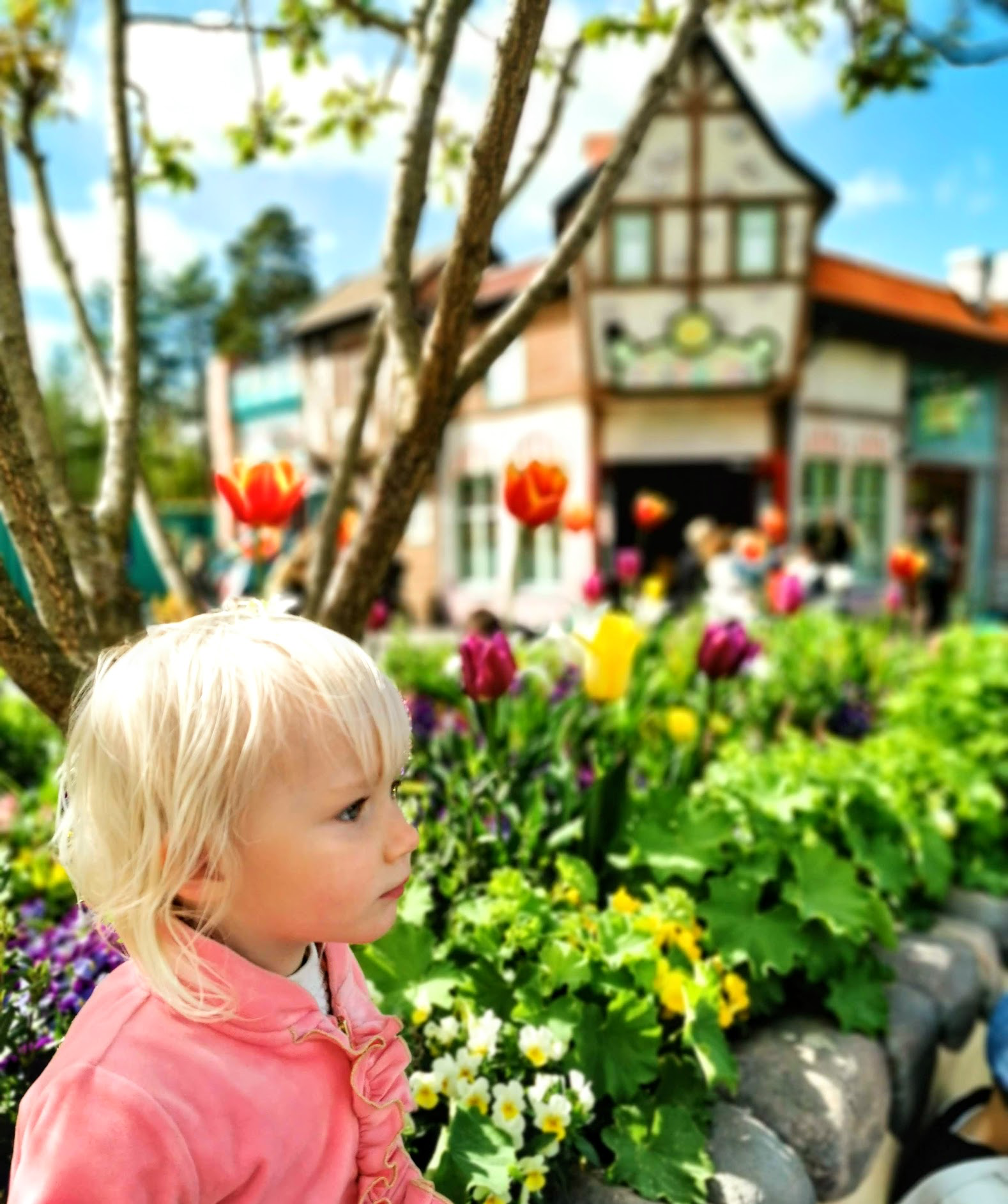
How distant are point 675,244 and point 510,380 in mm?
2597

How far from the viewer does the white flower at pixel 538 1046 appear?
1257mm

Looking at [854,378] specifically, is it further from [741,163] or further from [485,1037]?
[485,1037]

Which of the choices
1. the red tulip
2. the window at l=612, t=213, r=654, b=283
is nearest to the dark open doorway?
the window at l=612, t=213, r=654, b=283

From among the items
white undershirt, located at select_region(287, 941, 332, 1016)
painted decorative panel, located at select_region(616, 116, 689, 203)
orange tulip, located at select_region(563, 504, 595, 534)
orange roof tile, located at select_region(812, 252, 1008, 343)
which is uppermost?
painted decorative panel, located at select_region(616, 116, 689, 203)

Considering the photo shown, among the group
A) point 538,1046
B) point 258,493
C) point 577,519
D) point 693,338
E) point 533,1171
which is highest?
point 693,338

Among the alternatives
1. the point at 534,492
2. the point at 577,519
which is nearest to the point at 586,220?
the point at 534,492

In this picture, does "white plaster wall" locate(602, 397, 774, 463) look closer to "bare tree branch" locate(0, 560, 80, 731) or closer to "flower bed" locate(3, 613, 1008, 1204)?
"flower bed" locate(3, 613, 1008, 1204)

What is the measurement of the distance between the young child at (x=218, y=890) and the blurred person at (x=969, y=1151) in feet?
3.58

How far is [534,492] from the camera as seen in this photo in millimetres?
2223

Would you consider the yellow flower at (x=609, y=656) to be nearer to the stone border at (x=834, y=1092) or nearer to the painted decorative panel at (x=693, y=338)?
the stone border at (x=834, y=1092)

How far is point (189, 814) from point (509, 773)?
3.87 feet

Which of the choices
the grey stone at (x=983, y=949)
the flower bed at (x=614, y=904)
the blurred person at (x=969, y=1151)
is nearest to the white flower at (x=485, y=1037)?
the flower bed at (x=614, y=904)

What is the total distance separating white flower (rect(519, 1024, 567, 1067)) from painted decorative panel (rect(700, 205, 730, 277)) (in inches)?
407

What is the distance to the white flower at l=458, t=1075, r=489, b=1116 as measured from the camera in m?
1.21
